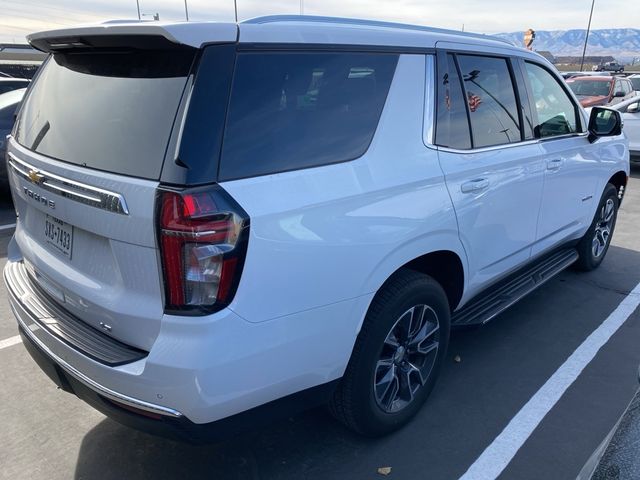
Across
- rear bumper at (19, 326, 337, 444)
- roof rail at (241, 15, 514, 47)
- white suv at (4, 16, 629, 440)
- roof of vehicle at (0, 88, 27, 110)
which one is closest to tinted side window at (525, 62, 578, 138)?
roof rail at (241, 15, 514, 47)

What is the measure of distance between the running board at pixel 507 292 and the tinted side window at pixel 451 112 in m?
1.03

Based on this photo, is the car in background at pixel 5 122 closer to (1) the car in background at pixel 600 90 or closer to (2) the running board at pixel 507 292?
(2) the running board at pixel 507 292

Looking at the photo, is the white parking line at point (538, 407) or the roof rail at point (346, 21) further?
the white parking line at point (538, 407)

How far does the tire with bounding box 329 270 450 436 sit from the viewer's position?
2520 mm

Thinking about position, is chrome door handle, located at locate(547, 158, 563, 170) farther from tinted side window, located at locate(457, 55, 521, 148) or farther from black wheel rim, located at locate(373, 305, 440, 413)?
black wheel rim, located at locate(373, 305, 440, 413)

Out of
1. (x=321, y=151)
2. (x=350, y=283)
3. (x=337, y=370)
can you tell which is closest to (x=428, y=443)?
(x=337, y=370)

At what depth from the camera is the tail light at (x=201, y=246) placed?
184 centimetres

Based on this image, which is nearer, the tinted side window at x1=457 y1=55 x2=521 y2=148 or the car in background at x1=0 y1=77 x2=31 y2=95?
the tinted side window at x1=457 y1=55 x2=521 y2=148

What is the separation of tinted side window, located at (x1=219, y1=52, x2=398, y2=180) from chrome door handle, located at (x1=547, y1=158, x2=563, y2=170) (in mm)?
1733

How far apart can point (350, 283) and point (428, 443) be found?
113 cm

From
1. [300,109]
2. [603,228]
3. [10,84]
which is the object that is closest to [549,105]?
[603,228]

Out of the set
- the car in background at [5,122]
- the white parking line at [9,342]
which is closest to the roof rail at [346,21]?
the white parking line at [9,342]

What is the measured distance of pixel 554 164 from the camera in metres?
3.85

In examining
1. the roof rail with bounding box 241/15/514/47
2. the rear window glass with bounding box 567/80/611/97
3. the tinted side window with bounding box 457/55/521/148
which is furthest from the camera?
the rear window glass with bounding box 567/80/611/97
